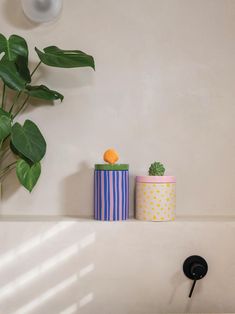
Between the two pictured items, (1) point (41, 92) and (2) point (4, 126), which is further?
(1) point (41, 92)

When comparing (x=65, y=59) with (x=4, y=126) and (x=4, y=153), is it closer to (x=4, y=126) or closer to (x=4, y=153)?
(x=4, y=126)

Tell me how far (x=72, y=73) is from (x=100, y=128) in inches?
9.7

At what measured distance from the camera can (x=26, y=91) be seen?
4.41ft

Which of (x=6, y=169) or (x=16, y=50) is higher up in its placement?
(x=16, y=50)

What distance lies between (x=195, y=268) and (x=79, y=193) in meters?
0.52

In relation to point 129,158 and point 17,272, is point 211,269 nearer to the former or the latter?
point 129,158

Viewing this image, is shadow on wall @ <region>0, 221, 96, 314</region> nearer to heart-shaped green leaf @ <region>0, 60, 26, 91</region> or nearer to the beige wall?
the beige wall

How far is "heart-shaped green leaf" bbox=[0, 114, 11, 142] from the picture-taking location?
1.19 m

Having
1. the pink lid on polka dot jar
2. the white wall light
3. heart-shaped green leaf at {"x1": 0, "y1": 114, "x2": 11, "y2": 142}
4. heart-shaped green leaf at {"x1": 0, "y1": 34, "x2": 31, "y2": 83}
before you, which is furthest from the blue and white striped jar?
the white wall light

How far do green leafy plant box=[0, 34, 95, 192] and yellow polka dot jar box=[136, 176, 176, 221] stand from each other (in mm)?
379

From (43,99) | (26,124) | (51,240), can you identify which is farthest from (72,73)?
(51,240)

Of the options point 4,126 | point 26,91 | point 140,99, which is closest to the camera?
point 4,126

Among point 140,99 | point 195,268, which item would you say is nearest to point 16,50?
point 140,99

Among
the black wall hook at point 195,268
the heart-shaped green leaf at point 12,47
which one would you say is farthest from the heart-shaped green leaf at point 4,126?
the black wall hook at point 195,268
